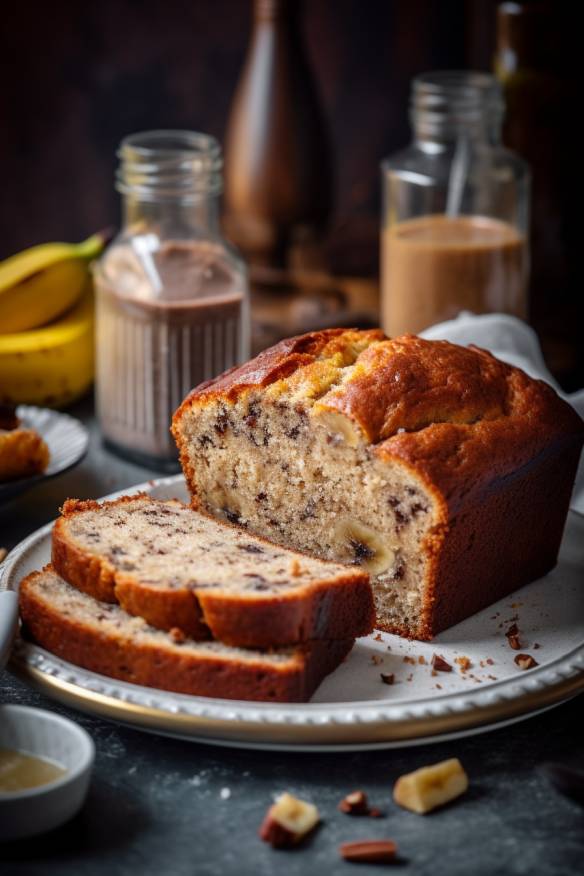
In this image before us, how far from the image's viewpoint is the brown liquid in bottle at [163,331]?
387 centimetres

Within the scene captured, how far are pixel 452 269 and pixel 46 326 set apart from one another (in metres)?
1.37

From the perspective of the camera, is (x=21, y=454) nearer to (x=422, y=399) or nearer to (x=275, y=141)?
(x=422, y=399)

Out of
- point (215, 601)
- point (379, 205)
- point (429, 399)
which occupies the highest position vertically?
point (429, 399)

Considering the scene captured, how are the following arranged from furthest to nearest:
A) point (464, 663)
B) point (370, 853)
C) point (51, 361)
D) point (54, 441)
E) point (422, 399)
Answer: point (51, 361) → point (54, 441) → point (422, 399) → point (464, 663) → point (370, 853)

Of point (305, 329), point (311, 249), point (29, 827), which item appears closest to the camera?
point (29, 827)

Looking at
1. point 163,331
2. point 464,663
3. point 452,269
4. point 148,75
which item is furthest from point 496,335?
point 148,75

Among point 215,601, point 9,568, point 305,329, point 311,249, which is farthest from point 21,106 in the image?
point 215,601

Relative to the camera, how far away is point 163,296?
386cm

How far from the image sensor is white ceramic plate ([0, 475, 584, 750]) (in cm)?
227

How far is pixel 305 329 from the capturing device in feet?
15.2

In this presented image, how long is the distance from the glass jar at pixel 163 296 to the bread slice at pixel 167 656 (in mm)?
1451

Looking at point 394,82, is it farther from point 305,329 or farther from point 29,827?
point 29,827

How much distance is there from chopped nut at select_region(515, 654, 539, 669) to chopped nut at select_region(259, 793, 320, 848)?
0.60m

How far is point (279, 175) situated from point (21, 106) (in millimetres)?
1589
